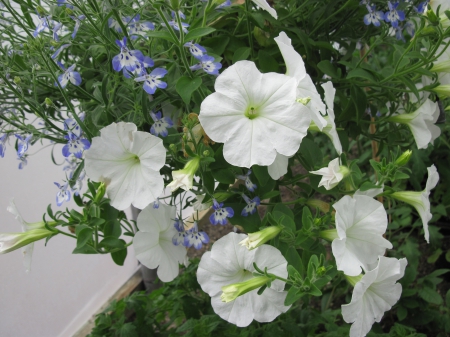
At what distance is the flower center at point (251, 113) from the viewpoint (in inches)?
27.0

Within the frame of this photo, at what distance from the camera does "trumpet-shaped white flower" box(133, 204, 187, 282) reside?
82 cm

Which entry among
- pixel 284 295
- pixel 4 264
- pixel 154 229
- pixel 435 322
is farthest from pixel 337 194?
pixel 4 264

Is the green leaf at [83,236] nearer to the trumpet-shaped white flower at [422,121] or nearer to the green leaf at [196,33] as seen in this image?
the green leaf at [196,33]

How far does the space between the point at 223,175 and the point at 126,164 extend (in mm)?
151

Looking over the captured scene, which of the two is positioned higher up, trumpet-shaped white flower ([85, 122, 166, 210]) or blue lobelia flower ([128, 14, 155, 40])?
blue lobelia flower ([128, 14, 155, 40])

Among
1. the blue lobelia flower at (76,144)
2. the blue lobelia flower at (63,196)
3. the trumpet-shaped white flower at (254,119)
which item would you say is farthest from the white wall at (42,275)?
the trumpet-shaped white flower at (254,119)

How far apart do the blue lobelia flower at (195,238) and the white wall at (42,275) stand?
2.25ft

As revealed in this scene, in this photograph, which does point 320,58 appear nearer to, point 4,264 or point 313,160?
point 313,160

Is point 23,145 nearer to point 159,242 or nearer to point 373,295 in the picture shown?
point 159,242

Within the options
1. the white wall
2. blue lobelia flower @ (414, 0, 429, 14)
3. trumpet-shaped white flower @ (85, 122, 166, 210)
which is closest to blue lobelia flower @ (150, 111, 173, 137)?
trumpet-shaped white flower @ (85, 122, 166, 210)

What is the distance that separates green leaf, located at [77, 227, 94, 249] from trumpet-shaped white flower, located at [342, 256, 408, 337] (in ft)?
1.30

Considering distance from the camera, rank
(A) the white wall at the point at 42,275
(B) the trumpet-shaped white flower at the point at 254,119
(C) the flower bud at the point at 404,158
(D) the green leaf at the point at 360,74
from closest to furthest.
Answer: (B) the trumpet-shaped white flower at the point at 254,119 < (C) the flower bud at the point at 404,158 < (D) the green leaf at the point at 360,74 < (A) the white wall at the point at 42,275

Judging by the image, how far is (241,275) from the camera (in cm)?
79

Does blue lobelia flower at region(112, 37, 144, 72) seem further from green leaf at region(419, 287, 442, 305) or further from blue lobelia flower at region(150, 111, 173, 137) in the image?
green leaf at region(419, 287, 442, 305)
